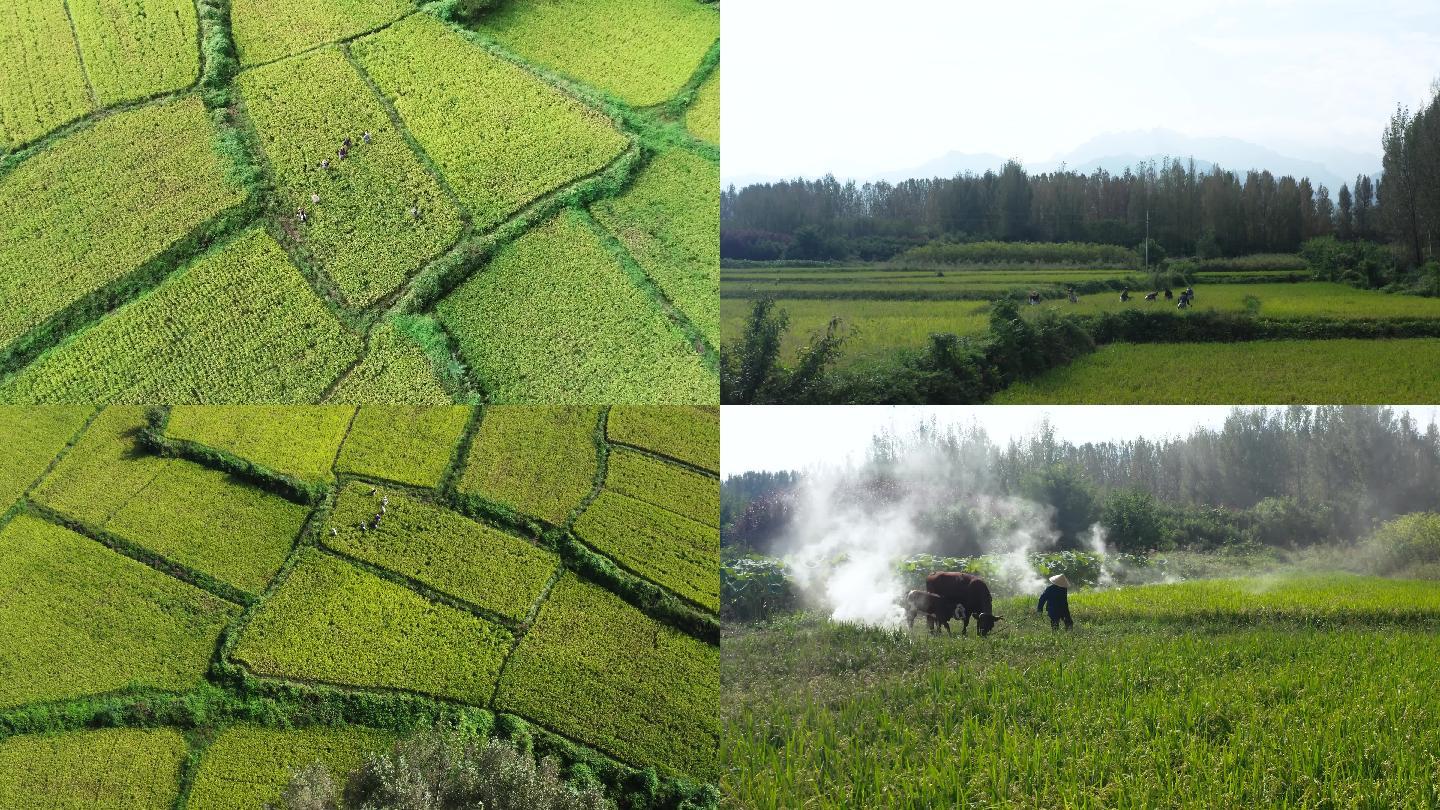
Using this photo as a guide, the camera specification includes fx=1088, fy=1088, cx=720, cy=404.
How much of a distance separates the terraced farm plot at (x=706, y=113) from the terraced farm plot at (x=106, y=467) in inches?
151

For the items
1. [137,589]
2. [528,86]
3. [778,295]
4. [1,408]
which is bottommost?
[137,589]

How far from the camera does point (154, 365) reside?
6117mm

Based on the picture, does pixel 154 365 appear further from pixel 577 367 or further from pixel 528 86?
pixel 528 86

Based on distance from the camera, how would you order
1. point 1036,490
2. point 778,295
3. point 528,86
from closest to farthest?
1. point 1036,490
2. point 778,295
3. point 528,86

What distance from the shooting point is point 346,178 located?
677 cm

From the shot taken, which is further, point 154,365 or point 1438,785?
point 154,365

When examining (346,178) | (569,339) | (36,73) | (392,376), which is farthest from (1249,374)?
(36,73)

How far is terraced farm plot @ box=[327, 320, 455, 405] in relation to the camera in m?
6.15

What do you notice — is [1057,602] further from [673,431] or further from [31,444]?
[31,444]

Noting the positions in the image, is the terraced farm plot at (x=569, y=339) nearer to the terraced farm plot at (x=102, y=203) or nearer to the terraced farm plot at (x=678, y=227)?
the terraced farm plot at (x=678, y=227)

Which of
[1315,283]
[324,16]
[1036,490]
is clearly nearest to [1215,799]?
[1036,490]

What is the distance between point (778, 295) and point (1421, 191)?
3992 millimetres

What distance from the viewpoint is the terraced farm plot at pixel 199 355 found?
20.0 feet

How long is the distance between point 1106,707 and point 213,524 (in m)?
4.99
